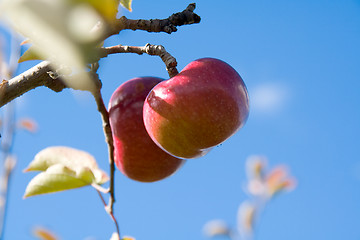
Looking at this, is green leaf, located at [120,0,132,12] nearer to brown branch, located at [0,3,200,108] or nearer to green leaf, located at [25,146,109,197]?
brown branch, located at [0,3,200,108]

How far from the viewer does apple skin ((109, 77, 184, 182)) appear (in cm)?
120

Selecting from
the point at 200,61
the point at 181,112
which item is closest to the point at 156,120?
the point at 181,112

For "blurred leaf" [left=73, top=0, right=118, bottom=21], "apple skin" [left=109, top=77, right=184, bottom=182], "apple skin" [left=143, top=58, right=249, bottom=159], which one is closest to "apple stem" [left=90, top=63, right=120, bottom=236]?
"apple skin" [left=109, top=77, right=184, bottom=182]

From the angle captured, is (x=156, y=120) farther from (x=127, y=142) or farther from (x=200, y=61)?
(x=127, y=142)

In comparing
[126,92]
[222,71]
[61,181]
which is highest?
[126,92]

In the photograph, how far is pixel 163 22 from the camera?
814mm

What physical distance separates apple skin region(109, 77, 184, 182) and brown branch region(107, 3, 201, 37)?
16.5 inches

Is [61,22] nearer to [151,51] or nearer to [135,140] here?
[151,51]

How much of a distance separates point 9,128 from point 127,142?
57 centimetres

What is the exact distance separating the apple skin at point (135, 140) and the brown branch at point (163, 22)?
1.38 ft

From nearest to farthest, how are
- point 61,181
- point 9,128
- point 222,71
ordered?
point 222,71
point 61,181
point 9,128

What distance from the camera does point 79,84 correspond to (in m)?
0.83

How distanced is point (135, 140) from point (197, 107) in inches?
14.3

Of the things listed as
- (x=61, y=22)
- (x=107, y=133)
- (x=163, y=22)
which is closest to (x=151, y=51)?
(x=163, y=22)
